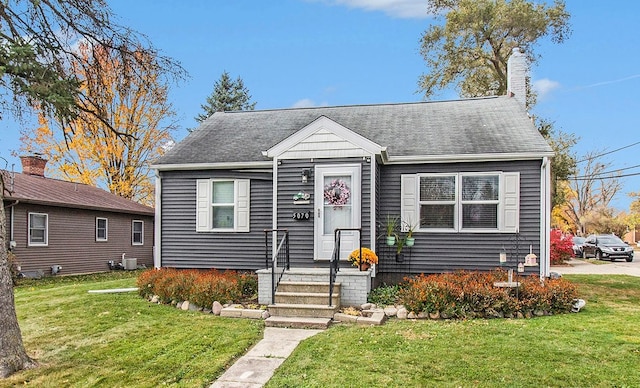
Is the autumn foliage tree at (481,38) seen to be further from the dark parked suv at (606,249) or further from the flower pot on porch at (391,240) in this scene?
the flower pot on porch at (391,240)

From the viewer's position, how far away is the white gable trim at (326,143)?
9508 millimetres

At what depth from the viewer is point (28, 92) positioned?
18.4 feet

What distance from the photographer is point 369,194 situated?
946 centimetres

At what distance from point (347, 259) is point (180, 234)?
447 cm

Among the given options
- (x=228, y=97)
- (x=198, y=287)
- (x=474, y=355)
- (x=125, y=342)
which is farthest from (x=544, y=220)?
(x=228, y=97)

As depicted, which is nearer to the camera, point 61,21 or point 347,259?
point 61,21

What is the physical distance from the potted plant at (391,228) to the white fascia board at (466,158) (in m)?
1.27

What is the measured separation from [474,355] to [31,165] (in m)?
20.0

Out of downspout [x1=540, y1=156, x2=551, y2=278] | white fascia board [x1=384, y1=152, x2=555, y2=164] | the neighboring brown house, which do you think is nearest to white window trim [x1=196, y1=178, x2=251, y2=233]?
white fascia board [x1=384, y1=152, x2=555, y2=164]

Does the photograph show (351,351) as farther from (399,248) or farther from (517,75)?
(517,75)

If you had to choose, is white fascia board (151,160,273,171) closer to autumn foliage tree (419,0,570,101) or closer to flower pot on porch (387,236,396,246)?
flower pot on porch (387,236,396,246)

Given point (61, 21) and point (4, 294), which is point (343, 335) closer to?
point (4, 294)

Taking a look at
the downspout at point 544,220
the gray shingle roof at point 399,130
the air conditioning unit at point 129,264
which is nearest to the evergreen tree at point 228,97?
the air conditioning unit at point 129,264

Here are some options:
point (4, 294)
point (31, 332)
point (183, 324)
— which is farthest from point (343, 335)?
point (31, 332)
